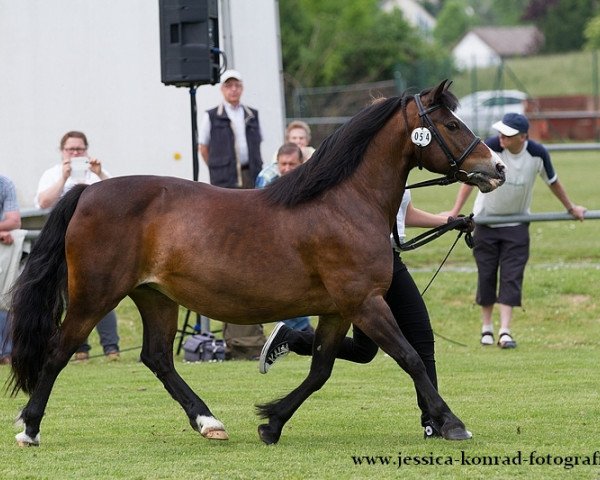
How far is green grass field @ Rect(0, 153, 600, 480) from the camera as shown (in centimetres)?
664

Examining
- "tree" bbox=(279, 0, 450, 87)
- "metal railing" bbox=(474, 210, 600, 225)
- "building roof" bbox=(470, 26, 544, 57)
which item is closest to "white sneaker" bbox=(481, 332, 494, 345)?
"metal railing" bbox=(474, 210, 600, 225)

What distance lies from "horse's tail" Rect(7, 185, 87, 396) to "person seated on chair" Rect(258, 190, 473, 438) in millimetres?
1333

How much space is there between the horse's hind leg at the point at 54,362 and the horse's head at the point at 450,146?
214 cm

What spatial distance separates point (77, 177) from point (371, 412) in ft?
14.1

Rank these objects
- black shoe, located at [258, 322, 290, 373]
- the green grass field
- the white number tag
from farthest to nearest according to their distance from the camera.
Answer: black shoe, located at [258, 322, 290, 373] < the white number tag < the green grass field

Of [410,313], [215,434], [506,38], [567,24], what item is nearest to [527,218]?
[410,313]

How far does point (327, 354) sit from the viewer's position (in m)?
7.65

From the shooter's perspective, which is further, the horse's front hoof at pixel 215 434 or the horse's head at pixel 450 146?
the horse's front hoof at pixel 215 434

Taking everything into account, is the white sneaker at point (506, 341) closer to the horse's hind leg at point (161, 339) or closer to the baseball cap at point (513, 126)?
the baseball cap at point (513, 126)

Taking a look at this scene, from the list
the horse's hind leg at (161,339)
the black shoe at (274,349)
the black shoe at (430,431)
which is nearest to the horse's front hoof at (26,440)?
the horse's hind leg at (161,339)

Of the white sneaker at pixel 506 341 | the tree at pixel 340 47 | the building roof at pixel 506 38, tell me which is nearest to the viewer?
the white sneaker at pixel 506 341

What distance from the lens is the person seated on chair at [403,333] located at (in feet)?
25.5

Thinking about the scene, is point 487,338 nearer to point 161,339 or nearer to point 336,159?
point 161,339

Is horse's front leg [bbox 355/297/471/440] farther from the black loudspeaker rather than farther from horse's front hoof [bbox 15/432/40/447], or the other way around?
the black loudspeaker
